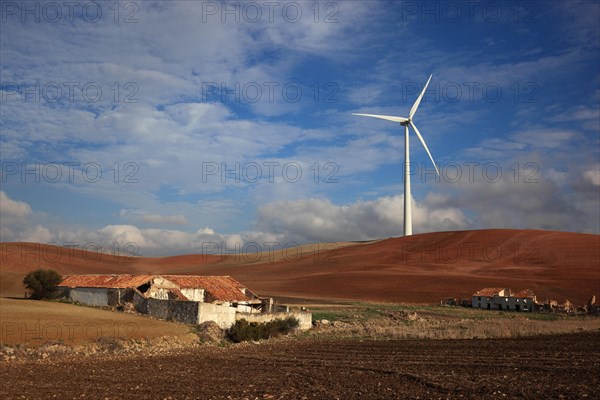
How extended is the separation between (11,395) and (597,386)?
57.3ft

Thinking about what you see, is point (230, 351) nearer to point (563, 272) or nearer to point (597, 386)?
point (597, 386)

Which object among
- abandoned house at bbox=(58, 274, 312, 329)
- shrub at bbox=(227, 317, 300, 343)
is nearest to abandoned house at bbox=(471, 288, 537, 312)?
abandoned house at bbox=(58, 274, 312, 329)

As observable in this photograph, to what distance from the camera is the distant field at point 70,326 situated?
30141mm

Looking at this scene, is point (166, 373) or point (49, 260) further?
point (49, 260)

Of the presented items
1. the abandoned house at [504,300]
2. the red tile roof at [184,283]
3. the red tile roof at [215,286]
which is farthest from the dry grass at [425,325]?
the red tile roof at [184,283]

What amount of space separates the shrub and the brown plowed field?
476cm

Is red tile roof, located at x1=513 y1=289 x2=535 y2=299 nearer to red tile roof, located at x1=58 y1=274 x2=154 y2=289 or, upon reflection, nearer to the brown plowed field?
the brown plowed field

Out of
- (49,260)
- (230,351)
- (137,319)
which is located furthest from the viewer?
(49,260)

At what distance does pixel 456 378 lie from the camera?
2012 cm

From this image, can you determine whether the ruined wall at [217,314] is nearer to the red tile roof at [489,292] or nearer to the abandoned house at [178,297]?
the abandoned house at [178,297]

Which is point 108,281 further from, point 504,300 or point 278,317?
point 504,300

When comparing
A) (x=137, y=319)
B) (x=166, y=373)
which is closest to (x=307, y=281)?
(x=137, y=319)

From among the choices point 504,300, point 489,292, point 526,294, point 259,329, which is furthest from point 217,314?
point 526,294

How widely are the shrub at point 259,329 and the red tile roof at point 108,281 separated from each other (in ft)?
37.2
